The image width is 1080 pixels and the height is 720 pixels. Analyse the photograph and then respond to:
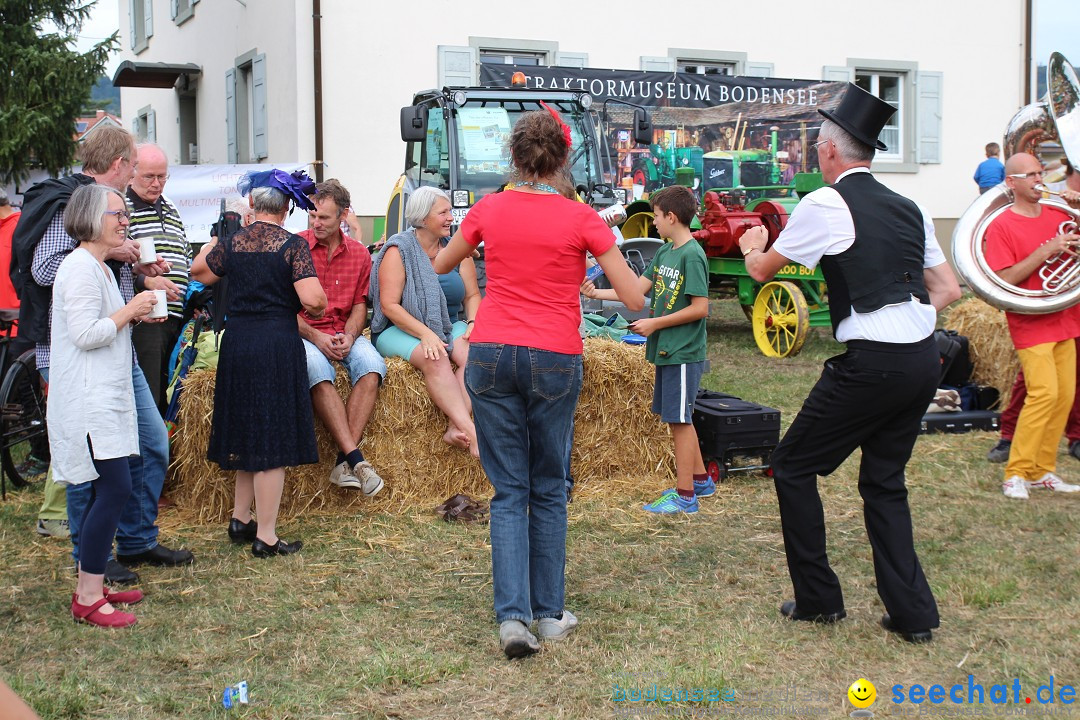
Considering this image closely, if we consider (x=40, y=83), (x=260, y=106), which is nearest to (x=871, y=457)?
(x=260, y=106)

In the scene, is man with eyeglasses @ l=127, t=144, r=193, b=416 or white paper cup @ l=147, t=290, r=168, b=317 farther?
man with eyeglasses @ l=127, t=144, r=193, b=416

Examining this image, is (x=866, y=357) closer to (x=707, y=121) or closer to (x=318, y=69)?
(x=707, y=121)

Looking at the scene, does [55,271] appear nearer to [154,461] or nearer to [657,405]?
[154,461]

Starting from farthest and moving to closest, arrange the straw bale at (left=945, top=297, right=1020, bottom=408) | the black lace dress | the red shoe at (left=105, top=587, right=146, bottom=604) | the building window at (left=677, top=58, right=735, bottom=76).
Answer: the building window at (left=677, top=58, right=735, bottom=76)
the straw bale at (left=945, top=297, right=1020, bottom=408)
the black lace dress
the red shoe at (left=105, top=587, right=146, bottom=604)

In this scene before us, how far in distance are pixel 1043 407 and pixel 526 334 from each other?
3528 millimetres

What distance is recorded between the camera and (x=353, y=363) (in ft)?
19.3

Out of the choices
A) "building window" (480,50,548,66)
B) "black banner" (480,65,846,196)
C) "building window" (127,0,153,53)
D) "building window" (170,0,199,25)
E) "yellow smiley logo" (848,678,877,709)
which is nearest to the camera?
"yellow smiley logo" (848,678,877,709)

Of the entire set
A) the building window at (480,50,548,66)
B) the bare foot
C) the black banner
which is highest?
the building window at (480,50,548,66)

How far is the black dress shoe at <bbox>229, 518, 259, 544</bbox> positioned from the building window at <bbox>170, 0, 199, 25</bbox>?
17916 mm

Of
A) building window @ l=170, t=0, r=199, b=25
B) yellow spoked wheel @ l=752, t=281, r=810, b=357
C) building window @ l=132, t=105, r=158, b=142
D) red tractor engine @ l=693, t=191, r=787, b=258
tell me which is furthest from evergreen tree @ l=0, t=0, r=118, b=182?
yellow spoked wheel @ l=752, t=281, r=810, b=357

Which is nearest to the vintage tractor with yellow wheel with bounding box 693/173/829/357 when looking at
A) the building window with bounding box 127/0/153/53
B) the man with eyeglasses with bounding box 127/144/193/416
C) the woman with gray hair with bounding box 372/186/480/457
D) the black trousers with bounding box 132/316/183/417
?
the woman with gray hair with bounding box 372/186/480/457

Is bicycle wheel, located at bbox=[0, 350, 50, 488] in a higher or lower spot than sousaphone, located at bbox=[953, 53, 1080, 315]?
lower

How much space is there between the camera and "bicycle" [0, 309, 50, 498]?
575cm

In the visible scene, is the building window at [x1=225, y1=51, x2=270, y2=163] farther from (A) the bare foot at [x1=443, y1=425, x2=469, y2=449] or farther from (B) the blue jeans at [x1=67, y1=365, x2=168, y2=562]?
(B) the blue jeans at [x1=67, y1=365, x2=168, y2=562]
